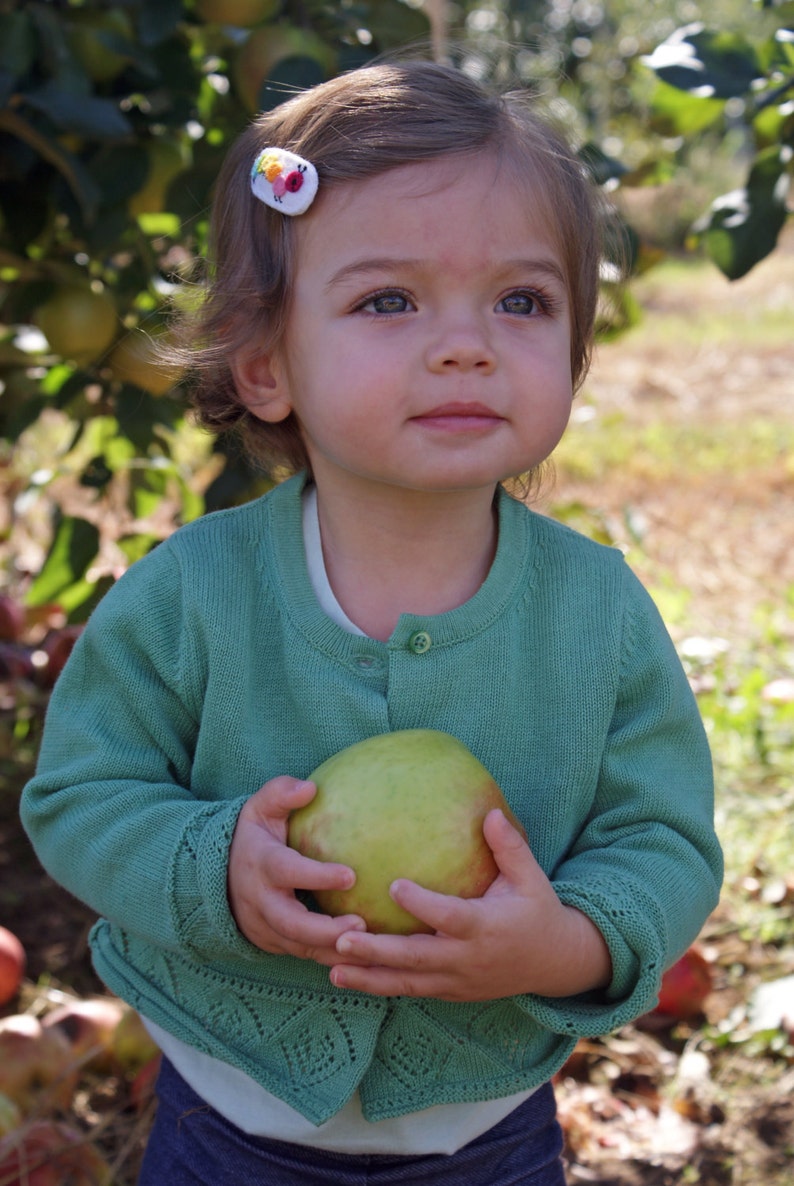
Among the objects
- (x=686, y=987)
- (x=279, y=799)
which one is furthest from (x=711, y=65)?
(x=686, y=987)

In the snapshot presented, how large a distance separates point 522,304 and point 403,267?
12cm

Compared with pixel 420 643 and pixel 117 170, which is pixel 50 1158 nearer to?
pixel 420 643

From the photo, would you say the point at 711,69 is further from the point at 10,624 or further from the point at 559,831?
the point at 10,624

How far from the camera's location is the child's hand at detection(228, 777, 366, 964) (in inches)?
35.5

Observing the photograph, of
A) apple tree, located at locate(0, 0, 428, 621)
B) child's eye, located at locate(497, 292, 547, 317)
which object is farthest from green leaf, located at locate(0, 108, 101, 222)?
child's eye, located at locate(497, 292, 547, 317)

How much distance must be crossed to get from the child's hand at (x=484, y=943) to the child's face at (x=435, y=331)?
0.30 m

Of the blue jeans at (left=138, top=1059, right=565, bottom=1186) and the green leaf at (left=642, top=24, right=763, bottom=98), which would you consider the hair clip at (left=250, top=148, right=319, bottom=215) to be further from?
the blue jeans at (left=138, top=1059, right=565, bottom=1186)

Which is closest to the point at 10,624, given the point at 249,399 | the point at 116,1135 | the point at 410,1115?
the point at 116,1135

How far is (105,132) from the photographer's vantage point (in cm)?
144

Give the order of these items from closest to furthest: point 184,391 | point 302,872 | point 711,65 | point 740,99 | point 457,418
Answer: point 302,872 < point 457,418 < point 711,65 < point 740,99 < point 184,391

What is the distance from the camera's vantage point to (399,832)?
36.4 inches

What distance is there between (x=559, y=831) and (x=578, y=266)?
1.66 ft

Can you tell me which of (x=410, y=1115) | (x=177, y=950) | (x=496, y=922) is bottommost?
(x=410, y=1115)

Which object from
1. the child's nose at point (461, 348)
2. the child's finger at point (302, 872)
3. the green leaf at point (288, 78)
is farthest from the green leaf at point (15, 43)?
the child's finger at point (302, 872)
